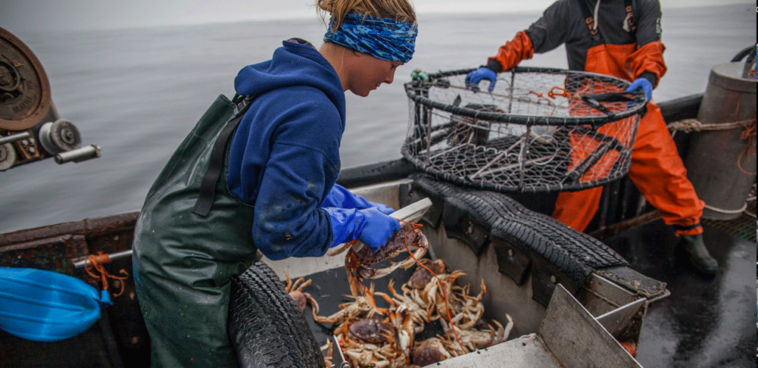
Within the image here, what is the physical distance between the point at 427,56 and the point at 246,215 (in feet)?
35.3

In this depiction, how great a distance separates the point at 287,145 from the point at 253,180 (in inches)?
7.0

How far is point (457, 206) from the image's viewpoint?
2.35m

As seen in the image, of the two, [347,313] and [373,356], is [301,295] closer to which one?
[347,313]

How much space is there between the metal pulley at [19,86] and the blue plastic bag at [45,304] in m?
0.94

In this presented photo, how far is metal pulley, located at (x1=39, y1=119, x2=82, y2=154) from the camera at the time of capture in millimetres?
2389

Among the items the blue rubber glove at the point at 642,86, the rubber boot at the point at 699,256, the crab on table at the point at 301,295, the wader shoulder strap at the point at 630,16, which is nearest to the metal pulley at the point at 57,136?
the crab on table at the point at 301,295

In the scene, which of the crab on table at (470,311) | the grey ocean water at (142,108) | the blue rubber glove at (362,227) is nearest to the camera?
the blue rubber glove at (362,227)

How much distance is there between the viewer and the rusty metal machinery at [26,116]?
208cm

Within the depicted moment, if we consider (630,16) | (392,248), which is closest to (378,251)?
(392,248)

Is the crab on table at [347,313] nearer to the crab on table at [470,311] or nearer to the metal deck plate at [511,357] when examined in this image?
the crab on table at [470,311]

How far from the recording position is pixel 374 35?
3.80 ft

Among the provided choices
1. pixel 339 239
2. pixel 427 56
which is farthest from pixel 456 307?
pixel 427 56

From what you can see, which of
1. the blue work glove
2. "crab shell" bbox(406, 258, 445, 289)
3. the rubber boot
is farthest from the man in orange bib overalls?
the blue work glove

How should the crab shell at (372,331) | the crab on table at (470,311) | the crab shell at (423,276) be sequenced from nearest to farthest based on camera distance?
the crab shell at (372,331) → the crab on table at (470,311) → the crab shell at (423,276)
